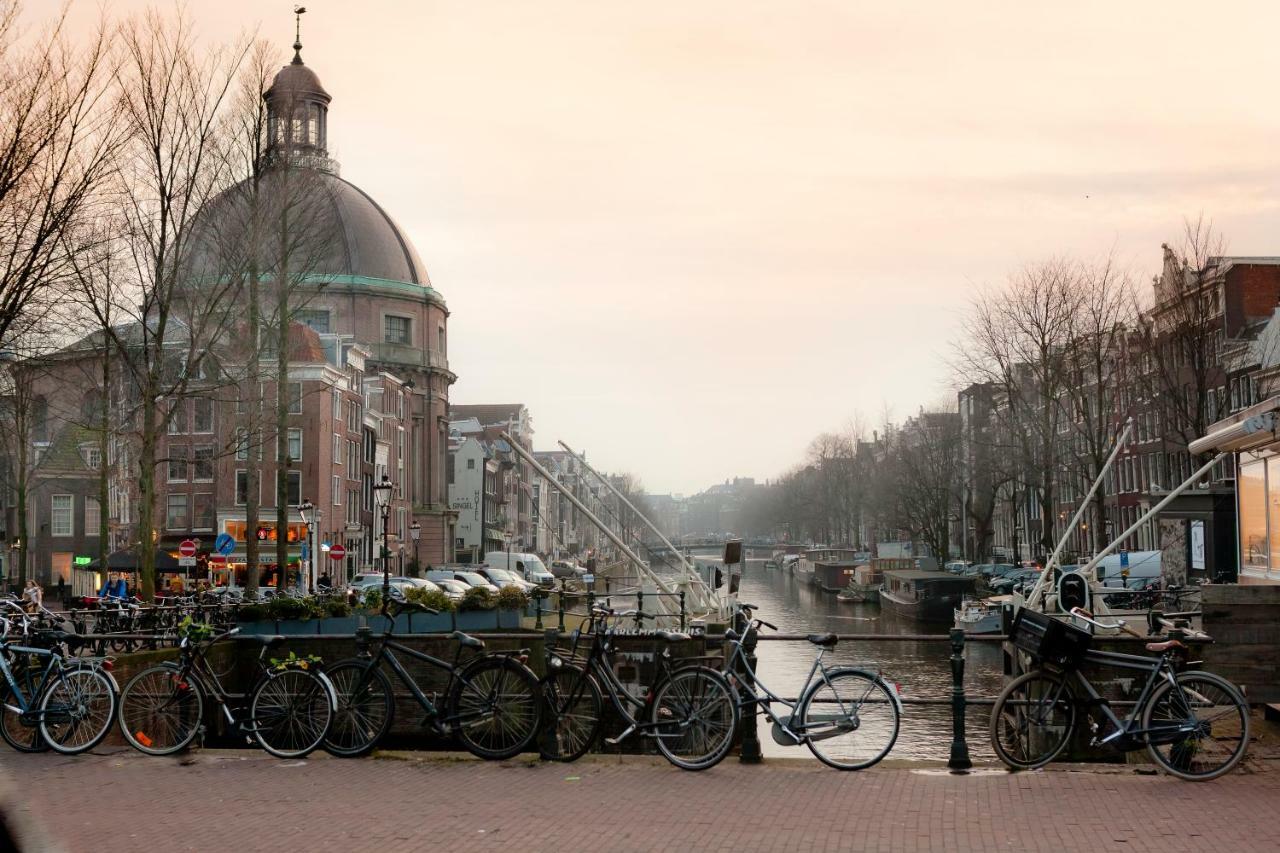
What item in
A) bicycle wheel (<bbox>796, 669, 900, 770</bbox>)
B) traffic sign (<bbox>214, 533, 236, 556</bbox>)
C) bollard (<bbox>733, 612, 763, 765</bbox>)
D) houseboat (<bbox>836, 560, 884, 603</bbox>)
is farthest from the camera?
houseboat (<bbox>836, 560, 884, 603</bbox>)

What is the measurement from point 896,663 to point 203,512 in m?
38.1

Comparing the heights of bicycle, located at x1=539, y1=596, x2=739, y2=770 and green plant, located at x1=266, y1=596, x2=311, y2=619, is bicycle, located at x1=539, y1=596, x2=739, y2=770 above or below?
above

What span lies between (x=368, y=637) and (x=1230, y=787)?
7.01 meters

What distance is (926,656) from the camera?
48469mm

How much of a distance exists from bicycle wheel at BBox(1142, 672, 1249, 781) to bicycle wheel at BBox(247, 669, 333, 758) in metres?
6.75

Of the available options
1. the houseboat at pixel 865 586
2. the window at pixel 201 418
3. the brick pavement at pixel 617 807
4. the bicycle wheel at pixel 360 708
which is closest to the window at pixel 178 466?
the window at pixel 201 418

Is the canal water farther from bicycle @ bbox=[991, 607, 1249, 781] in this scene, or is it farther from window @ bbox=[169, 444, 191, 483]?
window @ bbox=[169, 444, 191, 483]

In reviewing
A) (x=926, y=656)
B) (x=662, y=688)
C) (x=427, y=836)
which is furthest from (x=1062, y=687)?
(x=926, y=656)

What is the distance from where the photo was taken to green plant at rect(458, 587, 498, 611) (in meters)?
36.2

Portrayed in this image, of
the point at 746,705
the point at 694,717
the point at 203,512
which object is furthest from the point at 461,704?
the point at 203,512

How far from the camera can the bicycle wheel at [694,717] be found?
11281 mm

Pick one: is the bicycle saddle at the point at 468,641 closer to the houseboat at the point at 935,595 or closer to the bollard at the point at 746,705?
the bollard at the point at 746,705

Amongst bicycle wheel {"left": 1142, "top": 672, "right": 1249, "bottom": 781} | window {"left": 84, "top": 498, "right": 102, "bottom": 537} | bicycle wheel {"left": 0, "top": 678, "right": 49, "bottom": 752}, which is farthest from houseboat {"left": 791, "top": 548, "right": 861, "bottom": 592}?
bicycle wheel {"left": 1142, "top": 672, "right": 1249, "bottom": 781}

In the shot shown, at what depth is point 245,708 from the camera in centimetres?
1219
